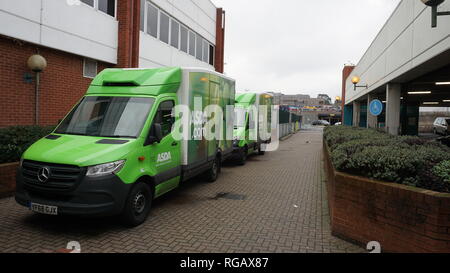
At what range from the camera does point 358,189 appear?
470 centimetres

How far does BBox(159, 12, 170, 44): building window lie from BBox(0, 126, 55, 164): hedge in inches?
347

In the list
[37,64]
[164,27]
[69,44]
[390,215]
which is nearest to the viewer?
[390,215]

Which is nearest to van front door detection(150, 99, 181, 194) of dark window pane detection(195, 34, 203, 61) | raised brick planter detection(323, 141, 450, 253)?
raised brick planter detection(323, 141, 450, 253)

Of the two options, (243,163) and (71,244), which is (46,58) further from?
(243,163)

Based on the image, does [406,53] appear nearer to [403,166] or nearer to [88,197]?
[403,166]

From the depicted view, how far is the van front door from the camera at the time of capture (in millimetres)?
5836

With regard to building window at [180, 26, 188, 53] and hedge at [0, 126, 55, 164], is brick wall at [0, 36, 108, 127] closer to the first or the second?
hedge at [0, 126, 55, 164]

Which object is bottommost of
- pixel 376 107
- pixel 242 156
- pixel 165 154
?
pixel 242 156

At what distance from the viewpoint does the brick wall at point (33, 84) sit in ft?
27.0

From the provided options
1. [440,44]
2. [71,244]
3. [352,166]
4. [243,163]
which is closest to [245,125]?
[243,163]

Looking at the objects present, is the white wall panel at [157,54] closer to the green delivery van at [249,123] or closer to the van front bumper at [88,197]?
the green delivery van at [249,123]

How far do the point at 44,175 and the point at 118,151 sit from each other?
111 cm

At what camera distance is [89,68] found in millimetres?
10992

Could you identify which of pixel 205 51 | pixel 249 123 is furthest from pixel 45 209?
pixel 205 51
